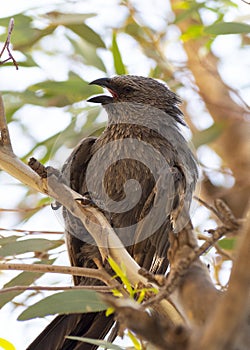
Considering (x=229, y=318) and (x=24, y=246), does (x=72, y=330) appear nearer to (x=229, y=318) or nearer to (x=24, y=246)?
(x=24, y=246)

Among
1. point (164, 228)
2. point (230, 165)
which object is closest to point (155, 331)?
point (164, 228)

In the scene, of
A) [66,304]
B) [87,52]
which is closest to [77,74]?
[87,52]

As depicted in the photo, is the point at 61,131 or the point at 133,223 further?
the point at 61,131

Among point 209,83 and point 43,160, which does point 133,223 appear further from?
point 209,83

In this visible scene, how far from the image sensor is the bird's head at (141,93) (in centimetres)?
313

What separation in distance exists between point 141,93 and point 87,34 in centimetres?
51

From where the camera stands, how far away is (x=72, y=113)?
11.2 ft

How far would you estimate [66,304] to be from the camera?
1902 millimetres

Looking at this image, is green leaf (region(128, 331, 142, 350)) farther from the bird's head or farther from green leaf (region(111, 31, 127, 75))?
green leaf (region(111, 31, 127, 75))

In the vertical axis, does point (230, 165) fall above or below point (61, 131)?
below

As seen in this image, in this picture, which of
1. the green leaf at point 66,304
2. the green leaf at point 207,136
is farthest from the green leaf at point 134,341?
the green leaf at point 207,136

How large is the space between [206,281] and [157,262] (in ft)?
5.20

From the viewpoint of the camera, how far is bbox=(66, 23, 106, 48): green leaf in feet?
11.5

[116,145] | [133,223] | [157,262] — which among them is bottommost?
[157,262]
